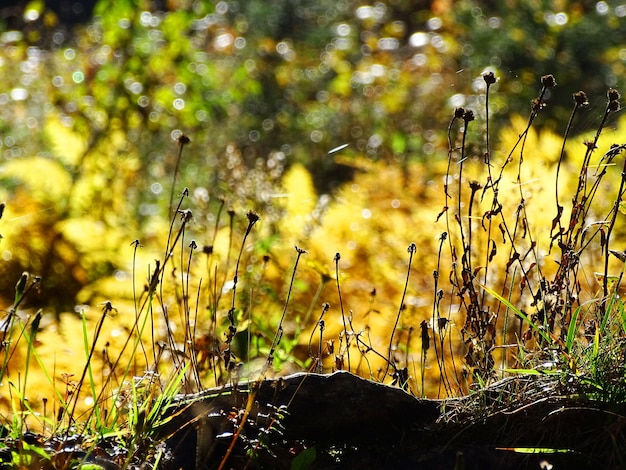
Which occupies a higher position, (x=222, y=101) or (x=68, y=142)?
(x=222, y=101)

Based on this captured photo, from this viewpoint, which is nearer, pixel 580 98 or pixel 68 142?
pixel 580 98

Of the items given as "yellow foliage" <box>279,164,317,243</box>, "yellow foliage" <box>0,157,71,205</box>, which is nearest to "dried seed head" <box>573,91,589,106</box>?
"yellow foliage" <box>279,164,317,243</box>

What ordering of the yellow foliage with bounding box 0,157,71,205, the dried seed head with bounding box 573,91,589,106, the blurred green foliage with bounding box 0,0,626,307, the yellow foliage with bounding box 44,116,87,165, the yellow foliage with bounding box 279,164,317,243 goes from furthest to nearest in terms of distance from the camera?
the yellow foliage with bounding box 44,116,87,165
the yellow foliage with bounding box 0,157,71,205
the blurred green foliage with bounding box 0,0,626,307
the yellow foliage with bounding box 279,164,317,243
the dried seed head with bounding box 573,91,589,106

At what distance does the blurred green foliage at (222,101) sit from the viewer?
4953mm

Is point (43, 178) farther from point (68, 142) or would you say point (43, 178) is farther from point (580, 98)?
point (580, 98)

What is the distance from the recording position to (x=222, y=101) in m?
6.30

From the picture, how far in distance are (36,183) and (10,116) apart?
2.74m

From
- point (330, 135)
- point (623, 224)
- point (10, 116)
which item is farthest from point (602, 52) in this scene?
point (10, 116)

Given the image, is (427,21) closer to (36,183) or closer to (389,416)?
(36,183)

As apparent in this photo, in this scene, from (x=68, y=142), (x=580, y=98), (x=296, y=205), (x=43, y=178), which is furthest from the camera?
(x=68, y=142)

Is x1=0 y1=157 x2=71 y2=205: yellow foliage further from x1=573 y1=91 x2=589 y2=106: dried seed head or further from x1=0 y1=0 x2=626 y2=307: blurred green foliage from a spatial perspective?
x1=573 y1=91 x2=589 y2=106: dried seed head

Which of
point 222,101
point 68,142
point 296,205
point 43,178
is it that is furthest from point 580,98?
point 222,101

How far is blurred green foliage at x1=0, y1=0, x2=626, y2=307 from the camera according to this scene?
4.95 m

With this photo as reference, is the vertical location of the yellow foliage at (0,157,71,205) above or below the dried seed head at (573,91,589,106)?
below
